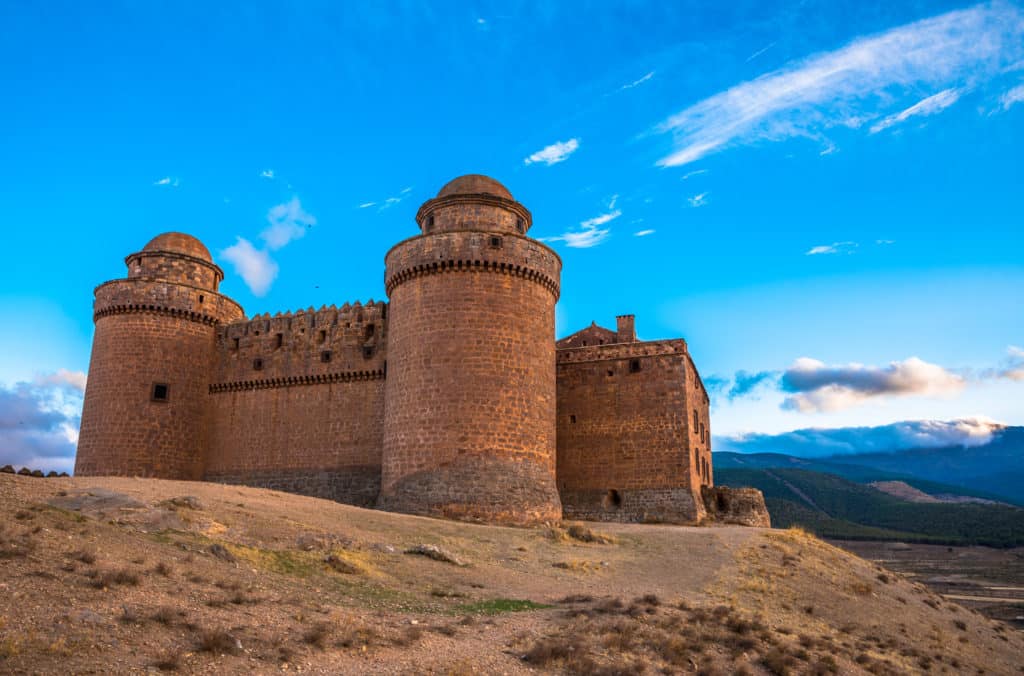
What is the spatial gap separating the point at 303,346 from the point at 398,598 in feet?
72.9

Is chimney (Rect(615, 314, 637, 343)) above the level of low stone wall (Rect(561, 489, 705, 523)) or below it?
above

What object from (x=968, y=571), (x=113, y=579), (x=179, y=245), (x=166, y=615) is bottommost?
(x=968, y=571)

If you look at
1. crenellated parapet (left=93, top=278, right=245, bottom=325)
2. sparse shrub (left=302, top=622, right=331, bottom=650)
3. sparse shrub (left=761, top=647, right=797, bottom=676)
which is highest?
crenellated parapet (left=93, top=278, right=245, bottom=325)

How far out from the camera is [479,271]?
2806 cm

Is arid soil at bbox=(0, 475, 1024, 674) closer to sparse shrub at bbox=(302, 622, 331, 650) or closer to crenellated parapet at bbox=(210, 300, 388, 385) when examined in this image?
sparse shrub at bbox=(302, 622, 331, 650)

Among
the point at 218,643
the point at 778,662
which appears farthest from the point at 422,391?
the point at 218,643

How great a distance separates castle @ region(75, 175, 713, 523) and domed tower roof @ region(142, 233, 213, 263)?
11cm

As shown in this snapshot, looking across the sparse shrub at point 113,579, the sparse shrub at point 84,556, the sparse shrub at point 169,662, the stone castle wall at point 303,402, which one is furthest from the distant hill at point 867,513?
the sparse shrub at point 169,662

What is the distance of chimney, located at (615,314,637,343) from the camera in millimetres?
36625

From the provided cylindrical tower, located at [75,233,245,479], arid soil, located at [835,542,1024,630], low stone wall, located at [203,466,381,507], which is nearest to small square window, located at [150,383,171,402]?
cylindrical tower, located at [75,233,245,479]

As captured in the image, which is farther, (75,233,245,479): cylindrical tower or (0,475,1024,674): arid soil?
(75,233,245,479): cylindrical tower

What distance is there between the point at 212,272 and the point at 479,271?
16.2 m

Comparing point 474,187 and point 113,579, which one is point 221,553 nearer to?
point 113,579

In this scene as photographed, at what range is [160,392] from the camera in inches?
1347
